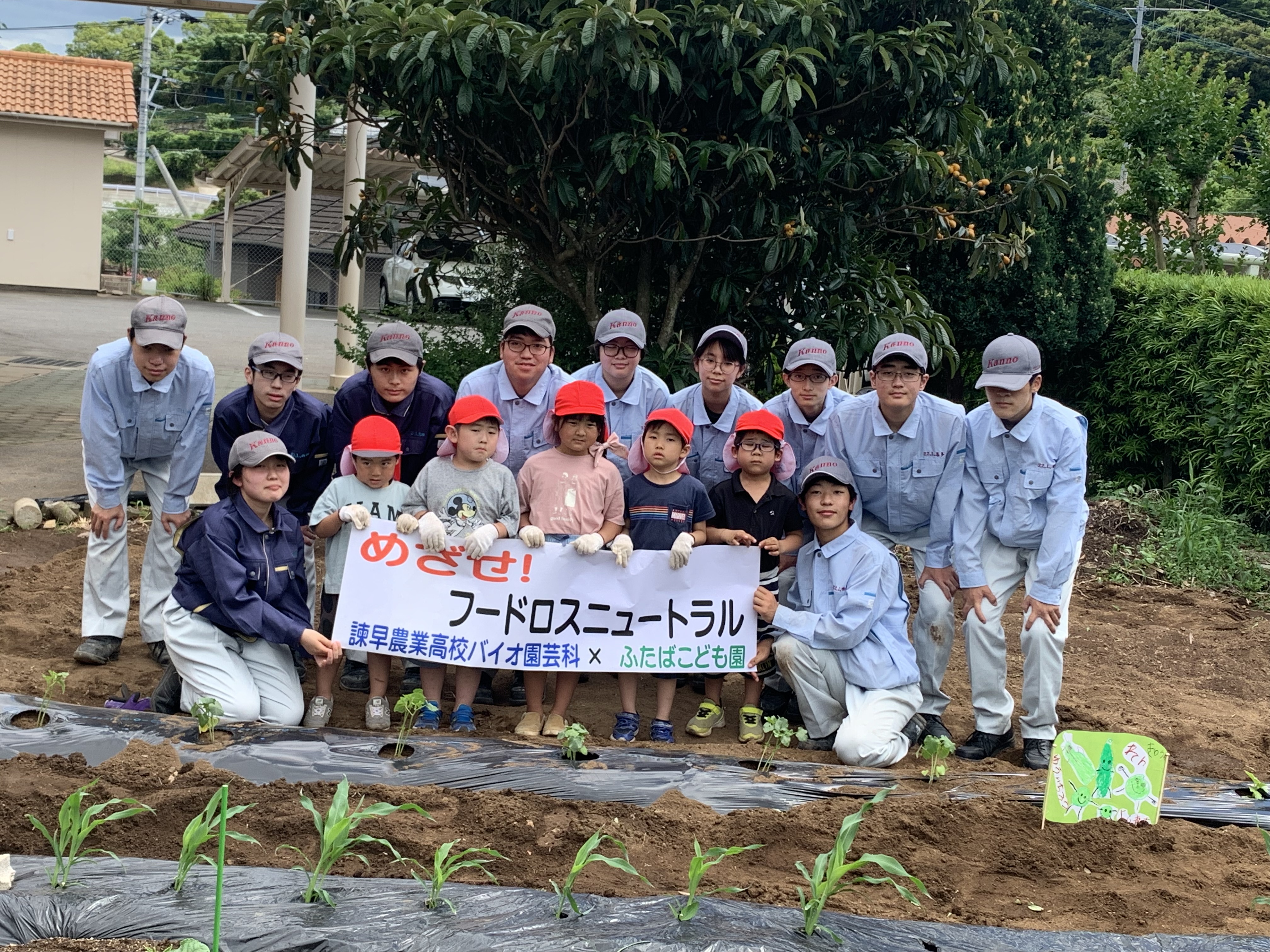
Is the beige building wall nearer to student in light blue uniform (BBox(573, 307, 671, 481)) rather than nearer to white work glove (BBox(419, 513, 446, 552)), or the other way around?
student in light blue uniform (BBox(573, 307, 671, 481))

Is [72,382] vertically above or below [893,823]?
above

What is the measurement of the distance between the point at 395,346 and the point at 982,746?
292cm

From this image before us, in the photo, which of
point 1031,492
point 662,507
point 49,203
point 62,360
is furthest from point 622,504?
point 49,203

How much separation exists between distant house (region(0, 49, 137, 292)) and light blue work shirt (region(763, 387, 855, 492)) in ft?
83.2

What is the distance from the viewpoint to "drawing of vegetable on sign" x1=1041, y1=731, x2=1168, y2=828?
12.7 feet

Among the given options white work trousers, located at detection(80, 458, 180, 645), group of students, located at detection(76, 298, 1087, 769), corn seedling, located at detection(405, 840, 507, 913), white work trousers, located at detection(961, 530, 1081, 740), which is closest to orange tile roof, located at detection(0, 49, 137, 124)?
white work trousers, located at detection(80, 458, 180, 645)

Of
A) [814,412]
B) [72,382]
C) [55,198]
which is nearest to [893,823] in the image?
[814,412]

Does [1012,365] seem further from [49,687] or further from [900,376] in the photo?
[49,687]

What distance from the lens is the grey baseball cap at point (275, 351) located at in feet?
16.9

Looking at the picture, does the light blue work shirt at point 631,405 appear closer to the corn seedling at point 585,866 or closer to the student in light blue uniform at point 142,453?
the student in light blue uniform at point 142,453

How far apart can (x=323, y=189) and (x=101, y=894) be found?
69.0 ft

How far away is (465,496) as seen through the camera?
4.93m

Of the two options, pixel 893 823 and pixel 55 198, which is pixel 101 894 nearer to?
pixel 893 823

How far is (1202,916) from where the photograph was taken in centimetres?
333
